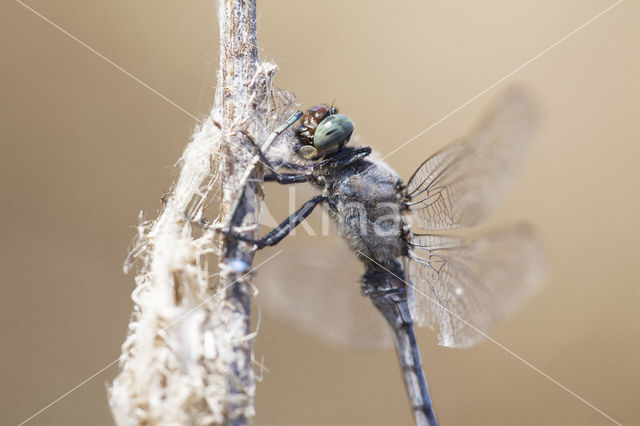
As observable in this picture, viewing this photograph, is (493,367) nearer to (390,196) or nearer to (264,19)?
(390,196)

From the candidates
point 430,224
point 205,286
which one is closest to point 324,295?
point 430,224

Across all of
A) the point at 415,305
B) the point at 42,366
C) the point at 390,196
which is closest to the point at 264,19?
the point at 390,196

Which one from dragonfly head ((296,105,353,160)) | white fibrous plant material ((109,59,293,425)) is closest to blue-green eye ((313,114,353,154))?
dragonfly head ((296,105,353,160))

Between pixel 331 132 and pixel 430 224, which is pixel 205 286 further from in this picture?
pixel 430 224

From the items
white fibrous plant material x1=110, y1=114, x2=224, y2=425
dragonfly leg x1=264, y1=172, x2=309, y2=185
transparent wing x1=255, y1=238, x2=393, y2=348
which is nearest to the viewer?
white fibrous plant material x1=110, y1=114, x2=224, y2=425

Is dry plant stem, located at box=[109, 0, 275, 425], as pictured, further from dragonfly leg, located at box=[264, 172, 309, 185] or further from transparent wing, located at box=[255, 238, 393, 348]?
transparent wing, located at box=[255, 238, 393, 348]

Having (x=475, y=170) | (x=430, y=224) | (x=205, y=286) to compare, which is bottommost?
(x=205, y=286)
